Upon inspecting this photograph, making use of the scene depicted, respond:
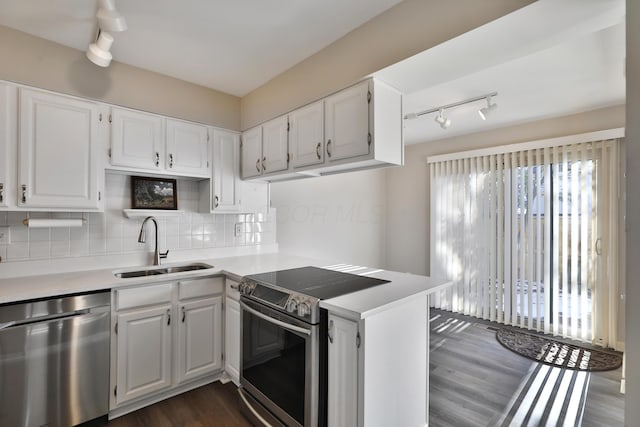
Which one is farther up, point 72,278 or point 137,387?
point 72,278

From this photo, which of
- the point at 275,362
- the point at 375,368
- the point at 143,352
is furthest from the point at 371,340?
the point at 143,352

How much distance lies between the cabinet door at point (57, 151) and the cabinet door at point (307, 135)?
1465 mm

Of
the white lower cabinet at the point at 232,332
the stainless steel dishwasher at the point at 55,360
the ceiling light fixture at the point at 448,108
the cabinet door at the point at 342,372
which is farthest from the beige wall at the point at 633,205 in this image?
the stainless steel dishwasher at the point at 55,360

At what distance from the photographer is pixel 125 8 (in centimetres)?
176

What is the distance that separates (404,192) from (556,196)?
1.99 meters

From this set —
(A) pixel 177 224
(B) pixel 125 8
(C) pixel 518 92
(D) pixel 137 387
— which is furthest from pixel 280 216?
(C) pixel 518 92

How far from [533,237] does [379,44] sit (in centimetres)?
313

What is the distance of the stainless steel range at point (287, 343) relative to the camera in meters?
1.54

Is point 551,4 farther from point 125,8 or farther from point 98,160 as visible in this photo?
point 98,160

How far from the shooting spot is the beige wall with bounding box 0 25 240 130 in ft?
6.48

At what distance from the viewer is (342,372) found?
146 centimetres

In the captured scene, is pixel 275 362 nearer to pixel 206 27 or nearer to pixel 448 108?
pixel 206 27

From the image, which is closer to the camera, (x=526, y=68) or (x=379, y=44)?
(x=379, y=44)

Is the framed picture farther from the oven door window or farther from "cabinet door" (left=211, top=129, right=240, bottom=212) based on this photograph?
the oven door window
